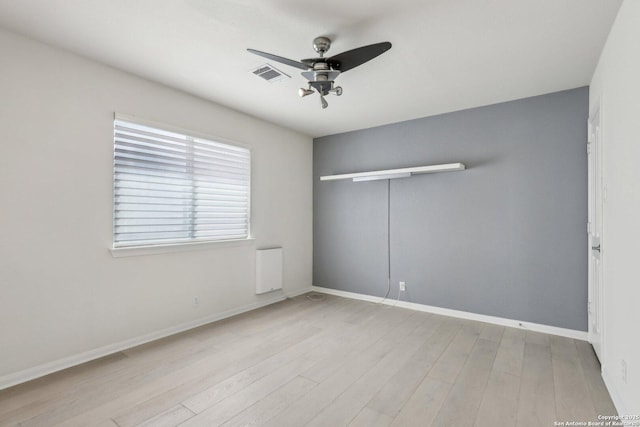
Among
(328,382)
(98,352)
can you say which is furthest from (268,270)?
(328,382)

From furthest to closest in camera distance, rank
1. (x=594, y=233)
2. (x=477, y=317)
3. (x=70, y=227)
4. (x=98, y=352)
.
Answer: (x=477, y=317), (x=594, y=233), (x=98, y=352), (x=70, y=227)

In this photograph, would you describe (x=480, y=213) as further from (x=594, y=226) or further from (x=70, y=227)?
(x=70, y=227)

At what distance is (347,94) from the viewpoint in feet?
11.4

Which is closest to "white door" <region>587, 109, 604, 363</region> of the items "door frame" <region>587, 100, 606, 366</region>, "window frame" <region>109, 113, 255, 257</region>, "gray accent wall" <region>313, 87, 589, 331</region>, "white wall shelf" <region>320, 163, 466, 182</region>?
"door frame" <region>587, 100, 606, 366</region>

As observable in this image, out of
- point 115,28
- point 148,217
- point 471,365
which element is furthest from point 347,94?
point 471,365

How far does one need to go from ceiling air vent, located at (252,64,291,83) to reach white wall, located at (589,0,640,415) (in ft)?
8.06

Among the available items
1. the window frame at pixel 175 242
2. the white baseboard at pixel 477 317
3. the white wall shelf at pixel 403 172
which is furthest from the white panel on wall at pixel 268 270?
the white wall shelf at pixel 403 172

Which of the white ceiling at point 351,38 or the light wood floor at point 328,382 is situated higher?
the white ceiling at point 351,38

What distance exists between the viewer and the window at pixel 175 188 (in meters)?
3.02

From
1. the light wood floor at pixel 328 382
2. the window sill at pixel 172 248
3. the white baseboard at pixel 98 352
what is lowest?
the light wood floor at pixel 328 382

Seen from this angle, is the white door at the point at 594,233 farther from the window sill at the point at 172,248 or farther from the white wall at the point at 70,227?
the white wall at the point at 70,227

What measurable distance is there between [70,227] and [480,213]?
428 cm

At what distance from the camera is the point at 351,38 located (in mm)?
2398

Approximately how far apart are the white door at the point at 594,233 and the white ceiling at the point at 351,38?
0.62 meters
